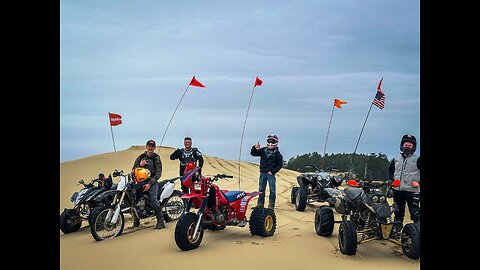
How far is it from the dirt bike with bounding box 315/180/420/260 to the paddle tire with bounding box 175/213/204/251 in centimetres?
205

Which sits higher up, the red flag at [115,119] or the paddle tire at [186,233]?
the red flag at [115,119]

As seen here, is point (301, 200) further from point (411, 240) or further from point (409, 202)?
point (411, 240)

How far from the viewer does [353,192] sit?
21.0 feet

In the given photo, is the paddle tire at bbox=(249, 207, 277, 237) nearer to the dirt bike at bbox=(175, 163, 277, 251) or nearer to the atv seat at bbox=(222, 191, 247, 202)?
the dirt bike at bbox=(175, 163, 277, 251)

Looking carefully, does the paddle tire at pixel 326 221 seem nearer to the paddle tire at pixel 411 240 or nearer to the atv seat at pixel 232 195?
the atv seat at pixel 232 195

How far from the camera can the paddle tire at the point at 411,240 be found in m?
5.62

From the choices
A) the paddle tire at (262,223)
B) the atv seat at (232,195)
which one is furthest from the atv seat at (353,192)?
the atv seat at (232,195)

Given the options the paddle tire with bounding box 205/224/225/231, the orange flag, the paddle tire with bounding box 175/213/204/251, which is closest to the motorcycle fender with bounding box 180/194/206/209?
the paddle tire with bounding box 175/213/204/251

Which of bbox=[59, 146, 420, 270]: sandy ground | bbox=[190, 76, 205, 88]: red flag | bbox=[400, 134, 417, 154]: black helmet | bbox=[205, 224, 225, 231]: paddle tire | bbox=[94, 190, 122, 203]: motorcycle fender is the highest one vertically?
bbox=[190, 76, 205, 88]: red flag

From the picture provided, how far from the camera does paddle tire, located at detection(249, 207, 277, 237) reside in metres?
7.20

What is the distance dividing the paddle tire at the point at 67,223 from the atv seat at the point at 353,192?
4934 mm
